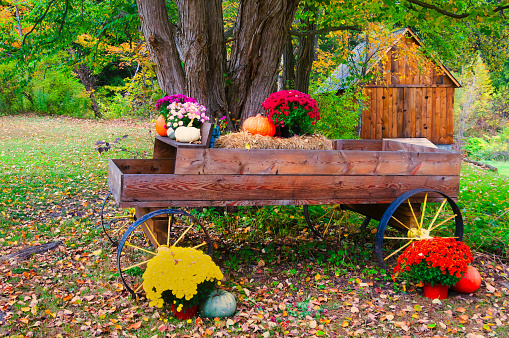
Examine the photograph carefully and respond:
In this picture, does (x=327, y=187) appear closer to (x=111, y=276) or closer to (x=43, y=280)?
A: (x=111, y=276)

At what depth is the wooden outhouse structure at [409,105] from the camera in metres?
13.9

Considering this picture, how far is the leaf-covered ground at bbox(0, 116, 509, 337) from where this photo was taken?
328cm

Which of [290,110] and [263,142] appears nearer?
[263,142]

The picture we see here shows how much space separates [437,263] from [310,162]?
4.74 ft

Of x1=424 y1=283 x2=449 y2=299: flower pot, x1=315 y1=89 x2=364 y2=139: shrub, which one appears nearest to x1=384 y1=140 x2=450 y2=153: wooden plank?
x1=424 y1=283 x2=449 y2=299: flower pot

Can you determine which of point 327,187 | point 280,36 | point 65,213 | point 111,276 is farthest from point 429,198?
point 65,213

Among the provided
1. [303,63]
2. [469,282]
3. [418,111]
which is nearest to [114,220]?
[469,282]

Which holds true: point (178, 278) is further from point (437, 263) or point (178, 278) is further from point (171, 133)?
point (437, 263)

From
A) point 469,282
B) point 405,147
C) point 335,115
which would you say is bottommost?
point 469,282

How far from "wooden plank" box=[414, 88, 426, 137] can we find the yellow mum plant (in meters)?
12.8

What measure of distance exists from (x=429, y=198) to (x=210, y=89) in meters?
3.27

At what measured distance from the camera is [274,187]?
3.77m

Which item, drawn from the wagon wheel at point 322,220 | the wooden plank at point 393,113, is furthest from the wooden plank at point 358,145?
the wooden plank at point 393,113

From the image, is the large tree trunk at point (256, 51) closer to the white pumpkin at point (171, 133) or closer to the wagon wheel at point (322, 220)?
the wagon wheel at point (322, 220)
